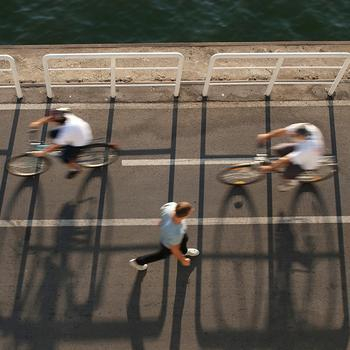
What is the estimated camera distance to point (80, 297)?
22.8 ft

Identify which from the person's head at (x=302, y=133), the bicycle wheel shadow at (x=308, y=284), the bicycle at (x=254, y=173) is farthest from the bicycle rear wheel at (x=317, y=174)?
the person's head at (x=302, y=133)

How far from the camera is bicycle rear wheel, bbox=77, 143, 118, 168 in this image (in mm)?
8078

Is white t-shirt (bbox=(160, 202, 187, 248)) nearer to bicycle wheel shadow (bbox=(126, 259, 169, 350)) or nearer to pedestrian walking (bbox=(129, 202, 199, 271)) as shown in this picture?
pedestrian walking (bbox=(129, 202, 199, 271))

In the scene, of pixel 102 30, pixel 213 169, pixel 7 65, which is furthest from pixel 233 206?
pixel 102 30

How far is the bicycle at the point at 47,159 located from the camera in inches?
313

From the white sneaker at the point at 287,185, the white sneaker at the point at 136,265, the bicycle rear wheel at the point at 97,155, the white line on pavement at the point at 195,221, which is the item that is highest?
the bicycle rear wheel at the point at 97,155

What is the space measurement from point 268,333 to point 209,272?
4.54ft

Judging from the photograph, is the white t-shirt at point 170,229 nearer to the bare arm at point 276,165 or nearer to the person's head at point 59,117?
the bare arm at point 276,165

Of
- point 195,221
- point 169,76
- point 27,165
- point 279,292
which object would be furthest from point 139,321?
point 169,76

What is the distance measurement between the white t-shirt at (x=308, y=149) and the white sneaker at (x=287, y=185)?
734mm

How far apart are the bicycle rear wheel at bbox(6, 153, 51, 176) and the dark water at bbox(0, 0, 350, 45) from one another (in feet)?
21.1

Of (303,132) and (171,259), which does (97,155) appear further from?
(303,132)

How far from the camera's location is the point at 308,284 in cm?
721

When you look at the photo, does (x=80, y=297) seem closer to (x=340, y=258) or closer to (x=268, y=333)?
(x=268, y=333)
